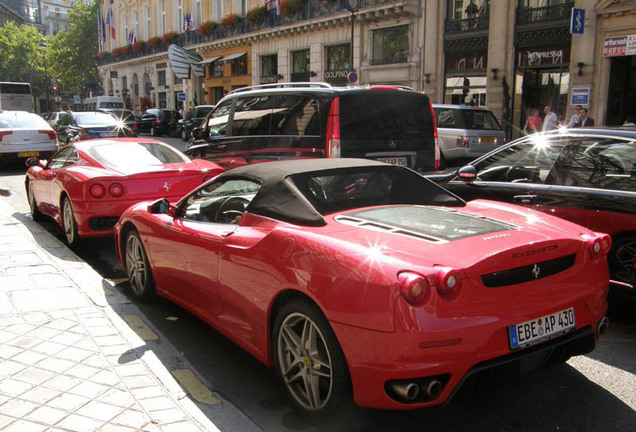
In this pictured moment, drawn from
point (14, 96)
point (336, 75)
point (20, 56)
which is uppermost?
point (20, 56)

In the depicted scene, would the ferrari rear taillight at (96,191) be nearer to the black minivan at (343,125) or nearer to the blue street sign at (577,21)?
the black minivan at (343,125)

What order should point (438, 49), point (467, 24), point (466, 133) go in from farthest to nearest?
point (438, 49) < point (467, 24) < point (466, 133)

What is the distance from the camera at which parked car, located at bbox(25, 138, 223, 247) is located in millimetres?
6551

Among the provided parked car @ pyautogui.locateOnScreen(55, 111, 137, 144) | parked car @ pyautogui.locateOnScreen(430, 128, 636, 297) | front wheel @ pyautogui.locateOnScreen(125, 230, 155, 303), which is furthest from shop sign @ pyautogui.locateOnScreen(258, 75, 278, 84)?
front wheel @ pyautogui.locateOnScreen(125, 230, 155, 303)

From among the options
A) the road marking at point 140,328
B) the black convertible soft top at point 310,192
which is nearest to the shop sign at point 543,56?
the black convertible soft top at point 310,192

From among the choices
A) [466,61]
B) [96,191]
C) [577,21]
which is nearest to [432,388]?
[96,191]

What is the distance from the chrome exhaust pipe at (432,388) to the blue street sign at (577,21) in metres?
17.6

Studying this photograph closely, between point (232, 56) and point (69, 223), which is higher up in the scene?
point (232, 56)

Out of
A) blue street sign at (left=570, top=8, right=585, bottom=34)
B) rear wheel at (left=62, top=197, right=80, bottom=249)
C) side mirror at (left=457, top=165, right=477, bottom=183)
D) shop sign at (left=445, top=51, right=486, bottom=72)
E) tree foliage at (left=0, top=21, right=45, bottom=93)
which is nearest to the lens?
side mirror at (left=457, top=165, right=477, bottom=183)

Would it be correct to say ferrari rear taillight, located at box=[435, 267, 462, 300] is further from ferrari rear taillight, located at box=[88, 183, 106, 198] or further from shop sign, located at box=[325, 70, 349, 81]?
shop sign, located at box=[325, 70, 349, 81]

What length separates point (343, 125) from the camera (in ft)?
23.7

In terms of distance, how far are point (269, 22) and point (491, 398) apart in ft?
103

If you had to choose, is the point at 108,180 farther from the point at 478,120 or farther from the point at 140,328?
the point at 478,120

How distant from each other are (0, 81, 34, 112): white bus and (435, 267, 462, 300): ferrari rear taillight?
41.5m
